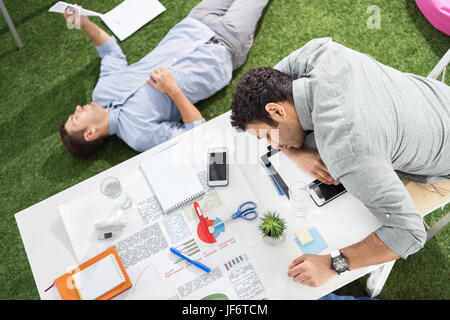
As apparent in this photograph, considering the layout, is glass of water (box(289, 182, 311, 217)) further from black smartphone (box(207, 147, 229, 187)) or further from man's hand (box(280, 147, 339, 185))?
black smartphone (box(207, 147, 229, 187))

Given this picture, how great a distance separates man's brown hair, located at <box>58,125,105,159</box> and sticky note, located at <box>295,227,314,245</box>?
1274 mm

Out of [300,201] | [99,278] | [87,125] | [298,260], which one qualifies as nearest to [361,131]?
[300,201]

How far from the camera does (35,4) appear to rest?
2701mm

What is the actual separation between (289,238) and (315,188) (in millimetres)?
194

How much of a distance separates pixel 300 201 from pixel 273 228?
133 millimetres

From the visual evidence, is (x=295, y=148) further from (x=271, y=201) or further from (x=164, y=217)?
(x=164, y=217)

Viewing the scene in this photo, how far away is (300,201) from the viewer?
127 cm

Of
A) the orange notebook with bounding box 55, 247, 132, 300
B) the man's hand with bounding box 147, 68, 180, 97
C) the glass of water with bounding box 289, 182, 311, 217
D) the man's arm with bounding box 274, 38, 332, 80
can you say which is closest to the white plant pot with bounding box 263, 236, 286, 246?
the glass of water with bounding box 289, 182, 311, 217

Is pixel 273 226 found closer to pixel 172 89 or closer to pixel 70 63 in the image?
pixel 172 89

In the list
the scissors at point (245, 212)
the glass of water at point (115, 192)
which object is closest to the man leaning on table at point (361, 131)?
the scissors at point (245, 212)

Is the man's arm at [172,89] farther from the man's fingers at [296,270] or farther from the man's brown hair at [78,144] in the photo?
the man's fingers at [296,270]

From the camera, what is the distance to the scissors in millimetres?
1306

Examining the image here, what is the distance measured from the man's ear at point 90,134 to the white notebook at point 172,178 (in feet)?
2.16

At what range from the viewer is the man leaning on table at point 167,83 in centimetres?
195
